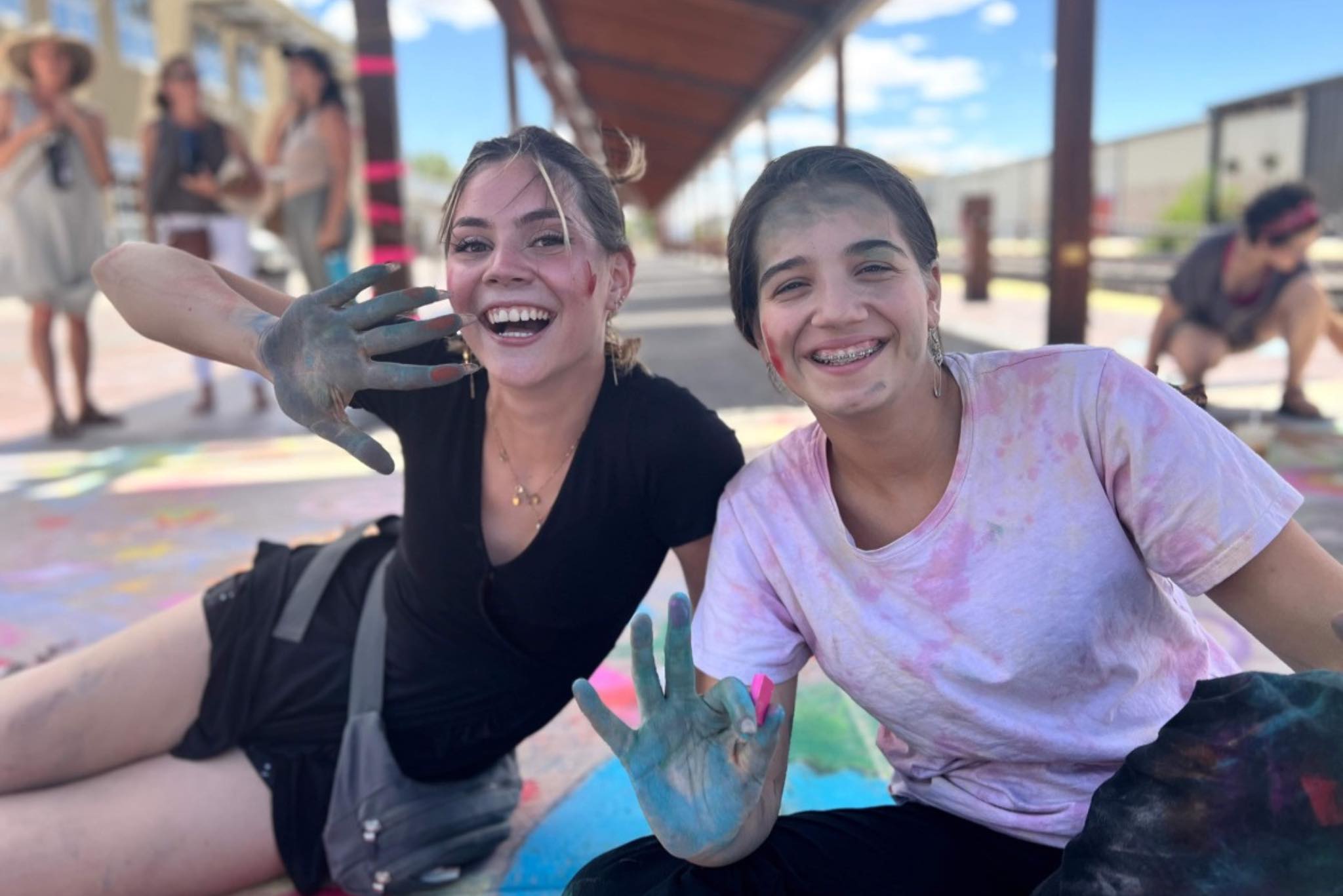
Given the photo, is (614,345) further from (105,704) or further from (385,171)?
→ (385,171)

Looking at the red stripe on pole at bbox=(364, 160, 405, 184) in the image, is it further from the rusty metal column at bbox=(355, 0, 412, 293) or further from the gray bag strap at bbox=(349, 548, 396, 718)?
the gray bag strap at bbox=(349, 548, 396, 718)

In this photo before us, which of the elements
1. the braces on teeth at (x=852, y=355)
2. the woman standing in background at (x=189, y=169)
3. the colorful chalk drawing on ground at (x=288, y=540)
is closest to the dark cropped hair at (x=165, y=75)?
the woman standing in background at (x=189, y=169)

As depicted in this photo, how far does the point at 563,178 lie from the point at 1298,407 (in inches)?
188

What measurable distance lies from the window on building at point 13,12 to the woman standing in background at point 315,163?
20.6m

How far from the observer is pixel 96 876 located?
1.62m

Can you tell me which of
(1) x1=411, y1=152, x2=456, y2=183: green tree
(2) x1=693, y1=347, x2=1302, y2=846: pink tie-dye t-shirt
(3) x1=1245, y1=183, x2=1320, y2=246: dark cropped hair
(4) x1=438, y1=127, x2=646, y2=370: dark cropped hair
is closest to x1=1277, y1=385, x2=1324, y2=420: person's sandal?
(3) x1=1245, y1=183, x2=1320, y2=246: dark cropped hair

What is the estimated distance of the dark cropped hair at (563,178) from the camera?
1682 mm

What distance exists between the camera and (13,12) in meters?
21.7

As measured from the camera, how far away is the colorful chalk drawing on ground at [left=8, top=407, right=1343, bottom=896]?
206 centimetres

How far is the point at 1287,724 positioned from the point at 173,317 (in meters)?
1.80

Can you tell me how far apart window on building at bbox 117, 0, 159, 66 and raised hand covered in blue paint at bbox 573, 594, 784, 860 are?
30.5m

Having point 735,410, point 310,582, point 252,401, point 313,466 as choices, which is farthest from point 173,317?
point 252,401

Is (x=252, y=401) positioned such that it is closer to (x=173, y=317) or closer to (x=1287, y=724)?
(x=173, y=317)

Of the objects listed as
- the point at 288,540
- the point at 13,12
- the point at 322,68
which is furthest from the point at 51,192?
the point at 13,12
